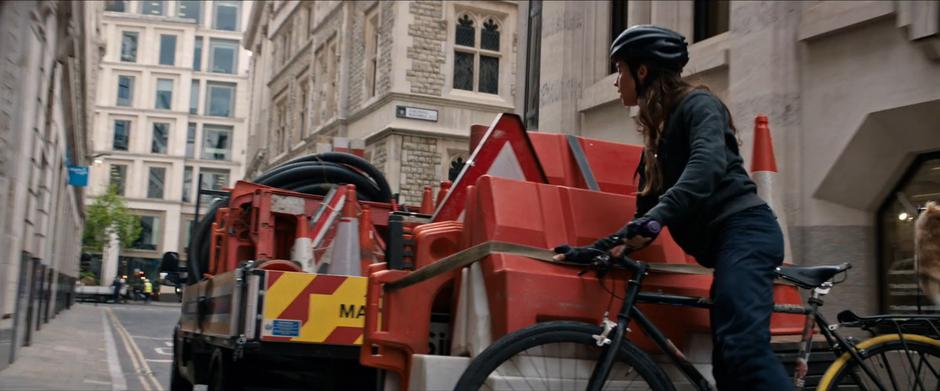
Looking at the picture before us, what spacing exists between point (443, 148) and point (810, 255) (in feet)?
62.5

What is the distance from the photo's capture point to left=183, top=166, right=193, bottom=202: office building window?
238ft

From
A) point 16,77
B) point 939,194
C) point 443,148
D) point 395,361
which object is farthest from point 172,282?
point 443,148

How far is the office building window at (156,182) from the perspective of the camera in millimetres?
71875

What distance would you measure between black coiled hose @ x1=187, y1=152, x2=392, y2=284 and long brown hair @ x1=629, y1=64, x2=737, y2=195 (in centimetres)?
433

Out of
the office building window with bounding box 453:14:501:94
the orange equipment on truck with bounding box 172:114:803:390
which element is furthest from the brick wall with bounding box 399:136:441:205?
the orange equipment on truck with bounding box 172:114:803:390

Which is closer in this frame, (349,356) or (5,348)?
(349,356)

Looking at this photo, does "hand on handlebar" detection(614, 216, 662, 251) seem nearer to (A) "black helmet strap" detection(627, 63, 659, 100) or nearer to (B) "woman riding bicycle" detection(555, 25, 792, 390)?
(B) "woman riding bicycle" detection(555, 25, 792, 390)

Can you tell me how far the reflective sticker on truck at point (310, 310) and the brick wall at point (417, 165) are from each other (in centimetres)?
2078

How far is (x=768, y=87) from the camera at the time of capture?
9.03 meters

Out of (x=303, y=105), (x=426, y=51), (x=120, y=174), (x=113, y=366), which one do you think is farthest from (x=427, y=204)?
(x=120, y=174)

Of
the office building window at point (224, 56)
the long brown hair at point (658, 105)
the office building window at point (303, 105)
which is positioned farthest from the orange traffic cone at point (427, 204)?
the office building window at point (224, 56)

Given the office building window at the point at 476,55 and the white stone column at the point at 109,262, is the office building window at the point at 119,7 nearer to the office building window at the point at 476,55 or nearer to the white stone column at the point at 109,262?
the white stone column at the point at 109,262

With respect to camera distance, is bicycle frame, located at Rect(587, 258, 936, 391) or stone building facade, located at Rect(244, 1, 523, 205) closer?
bicycle frame, located at Rect(587, 258, 936, 391)

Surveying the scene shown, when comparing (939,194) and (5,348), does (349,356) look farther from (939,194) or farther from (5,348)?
(5,348)
